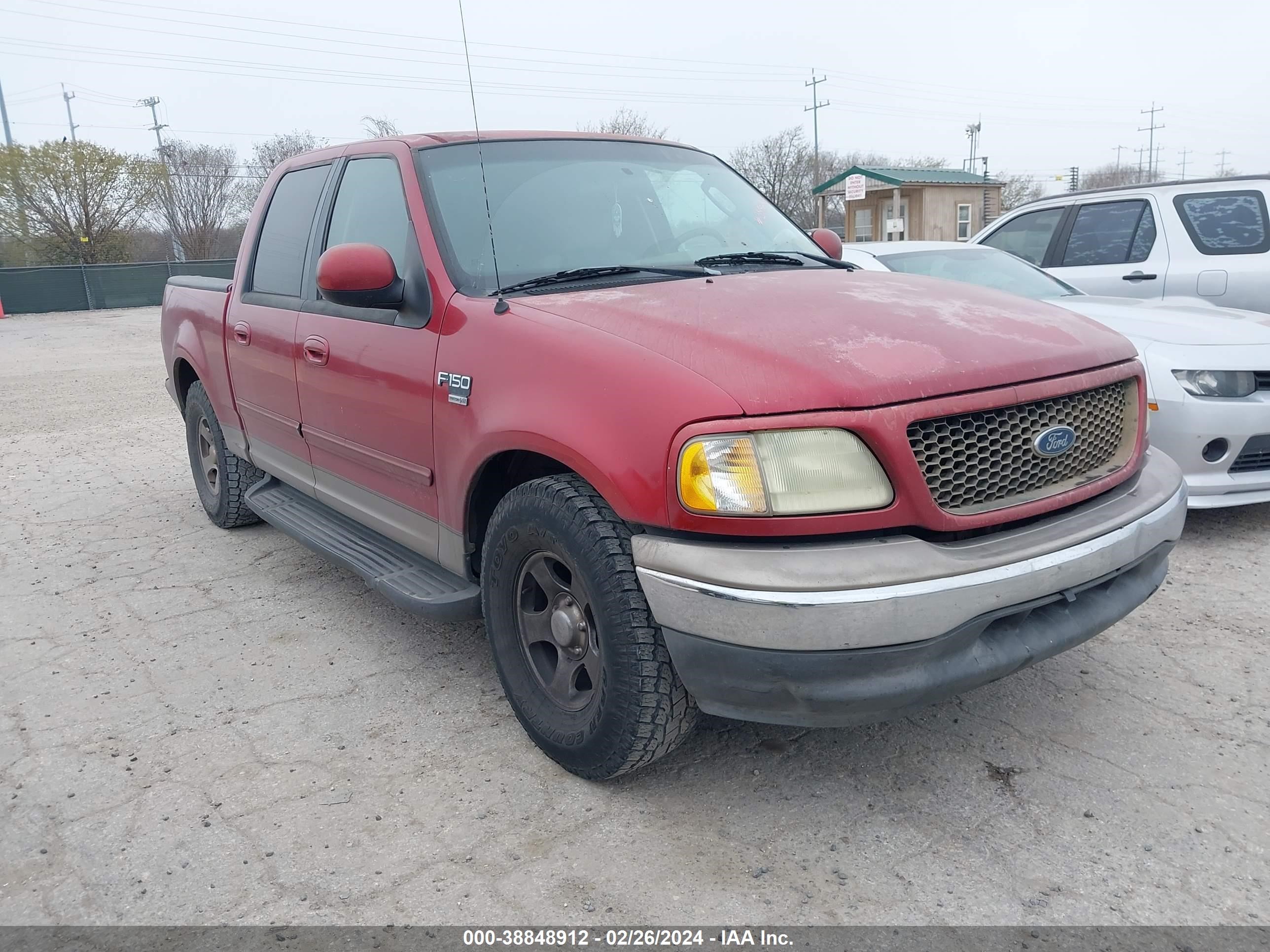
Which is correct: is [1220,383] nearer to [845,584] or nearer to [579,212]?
[579,212]

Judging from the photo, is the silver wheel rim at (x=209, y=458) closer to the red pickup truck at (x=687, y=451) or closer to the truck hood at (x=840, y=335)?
the red pickup truck at (x=687, y=451)

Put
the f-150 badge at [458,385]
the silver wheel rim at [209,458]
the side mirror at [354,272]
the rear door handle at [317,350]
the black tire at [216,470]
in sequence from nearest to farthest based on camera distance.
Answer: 1. the f-150 badge at [458,385]
2. the side mirror at [354,272]
3. the rear door handle at [317,350]
4. the black tire at [216,470]
5. the silver wheel rim at [209,458]

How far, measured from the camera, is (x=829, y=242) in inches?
157

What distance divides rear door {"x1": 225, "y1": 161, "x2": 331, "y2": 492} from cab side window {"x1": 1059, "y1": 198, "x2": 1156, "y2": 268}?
18.2 feet

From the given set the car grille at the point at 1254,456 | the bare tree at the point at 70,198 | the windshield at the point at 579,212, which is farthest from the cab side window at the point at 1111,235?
the bare tree at the point at 70,198

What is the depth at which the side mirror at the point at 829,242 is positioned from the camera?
12.7ft

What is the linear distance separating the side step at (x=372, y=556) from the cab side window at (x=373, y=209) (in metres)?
1.02

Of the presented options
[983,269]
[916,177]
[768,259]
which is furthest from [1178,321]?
[916,177]


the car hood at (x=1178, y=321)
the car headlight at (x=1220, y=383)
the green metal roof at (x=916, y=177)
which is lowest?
the car headlight at (x=1220, y=383)

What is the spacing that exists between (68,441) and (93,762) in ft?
20.7

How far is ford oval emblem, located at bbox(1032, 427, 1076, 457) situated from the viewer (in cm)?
234

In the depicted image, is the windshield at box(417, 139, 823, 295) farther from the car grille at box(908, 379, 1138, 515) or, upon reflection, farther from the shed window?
the shed window

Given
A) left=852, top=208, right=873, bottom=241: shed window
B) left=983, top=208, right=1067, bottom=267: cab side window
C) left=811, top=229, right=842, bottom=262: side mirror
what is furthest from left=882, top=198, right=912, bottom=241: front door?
left=811, top=229, right=842, bottom=262: side mirror

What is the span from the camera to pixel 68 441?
8180 millimetres
